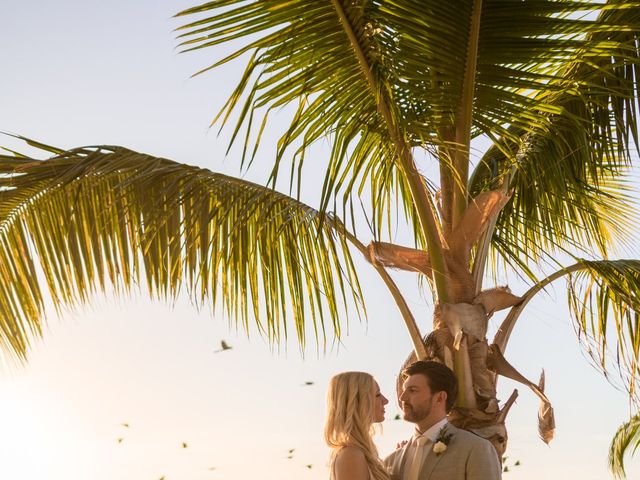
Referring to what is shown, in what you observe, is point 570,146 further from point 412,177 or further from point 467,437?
point 467,437

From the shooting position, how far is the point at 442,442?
14.0 ft

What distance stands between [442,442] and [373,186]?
192 centimetres

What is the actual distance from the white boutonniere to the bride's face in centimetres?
32

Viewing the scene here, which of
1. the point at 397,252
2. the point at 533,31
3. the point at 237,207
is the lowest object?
the point at 397,252

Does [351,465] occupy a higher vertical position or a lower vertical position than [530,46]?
lower

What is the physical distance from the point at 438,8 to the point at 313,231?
1494mm

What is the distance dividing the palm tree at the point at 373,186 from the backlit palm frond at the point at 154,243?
0.04 feet

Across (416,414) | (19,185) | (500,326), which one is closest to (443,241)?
(500,326)

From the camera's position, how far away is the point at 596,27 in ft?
15.6

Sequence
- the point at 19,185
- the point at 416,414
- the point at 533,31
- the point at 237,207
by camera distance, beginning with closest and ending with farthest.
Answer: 1. the point at 416,414
2. the point at 533,31
3. the point at 19,185
4. the point at 237,207

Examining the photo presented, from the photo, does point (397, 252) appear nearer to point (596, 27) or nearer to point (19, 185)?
point (596, 27)

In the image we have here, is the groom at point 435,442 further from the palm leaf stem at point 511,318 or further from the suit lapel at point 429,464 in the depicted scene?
the palm leaf stem at point 511,318

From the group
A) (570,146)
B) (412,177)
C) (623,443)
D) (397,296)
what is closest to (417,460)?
(397,296)

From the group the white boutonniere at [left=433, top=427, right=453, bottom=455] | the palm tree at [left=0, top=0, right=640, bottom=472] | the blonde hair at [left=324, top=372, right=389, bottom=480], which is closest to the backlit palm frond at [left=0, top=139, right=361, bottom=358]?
the palm tree at [left=0, top=0, right=640, bottom=472]
